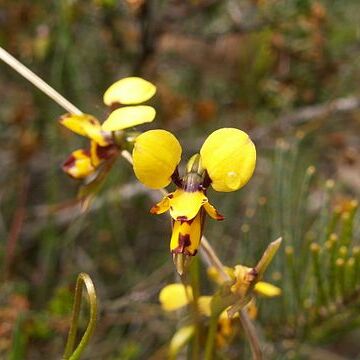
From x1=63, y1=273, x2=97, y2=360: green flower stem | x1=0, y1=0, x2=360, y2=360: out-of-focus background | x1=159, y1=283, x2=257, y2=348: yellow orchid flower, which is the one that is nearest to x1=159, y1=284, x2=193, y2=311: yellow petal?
x1=159, y1=283, x2=257, y2=348: yellow orchid flower

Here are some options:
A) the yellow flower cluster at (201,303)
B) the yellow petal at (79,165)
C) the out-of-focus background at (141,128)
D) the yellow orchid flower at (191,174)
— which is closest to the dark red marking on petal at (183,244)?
the yellow orchid flower at (191,174)

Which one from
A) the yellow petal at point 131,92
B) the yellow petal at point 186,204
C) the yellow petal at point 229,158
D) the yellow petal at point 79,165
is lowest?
the yellow petal at point 186,204

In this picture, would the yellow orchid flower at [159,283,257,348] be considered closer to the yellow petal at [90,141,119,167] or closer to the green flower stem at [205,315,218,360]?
the green flower stem at [205,315,218,360]

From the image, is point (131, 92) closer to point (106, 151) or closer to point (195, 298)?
point (106, 151)

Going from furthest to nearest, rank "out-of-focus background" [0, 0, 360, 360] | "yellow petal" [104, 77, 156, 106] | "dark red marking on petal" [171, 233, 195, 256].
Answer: "out-of-focus background" [0, 0, 360, 360] → "yellow petal" [104, 77, 156, 106] → "dark red marking on petal" [171, 233, 195, 256]

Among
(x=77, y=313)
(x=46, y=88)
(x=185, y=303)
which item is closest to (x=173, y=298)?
(x=185, y=303)

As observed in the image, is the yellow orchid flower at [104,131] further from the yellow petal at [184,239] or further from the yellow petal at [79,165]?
the yellow petal at [184,239]
